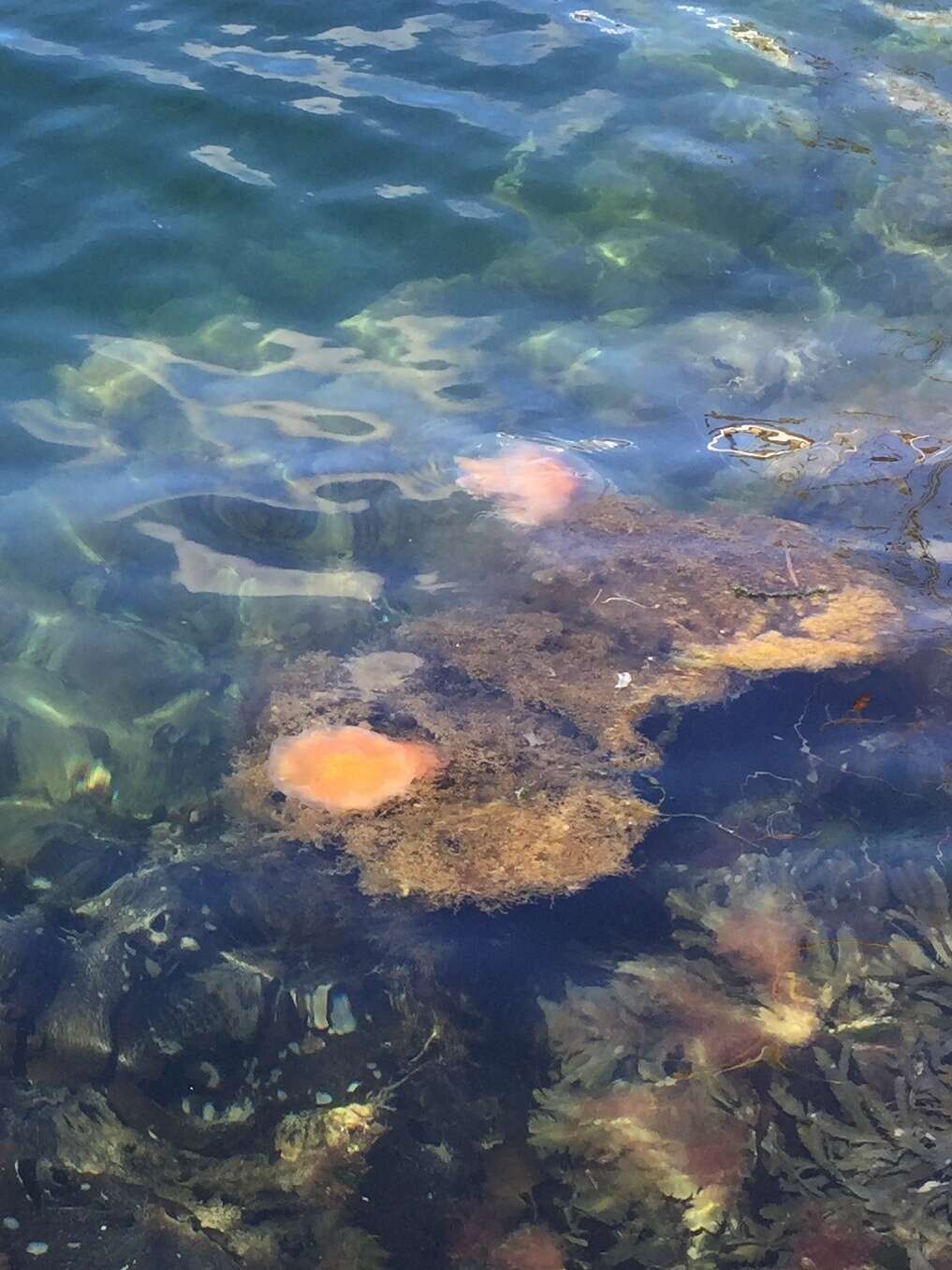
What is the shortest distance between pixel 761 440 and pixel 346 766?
2.84 m

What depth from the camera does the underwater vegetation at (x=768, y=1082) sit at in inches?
112

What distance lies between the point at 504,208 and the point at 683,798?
4313mm

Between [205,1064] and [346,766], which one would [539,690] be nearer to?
[346,766]

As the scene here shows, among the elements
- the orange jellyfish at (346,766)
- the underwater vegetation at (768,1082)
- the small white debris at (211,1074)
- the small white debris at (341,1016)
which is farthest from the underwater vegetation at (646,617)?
the small white debris at (211,1074)

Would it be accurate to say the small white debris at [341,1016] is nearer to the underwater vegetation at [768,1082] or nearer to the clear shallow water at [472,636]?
the clear shallow water at [472,636]

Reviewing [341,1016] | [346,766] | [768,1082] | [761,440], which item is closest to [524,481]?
[761,440]

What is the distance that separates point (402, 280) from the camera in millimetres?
6254

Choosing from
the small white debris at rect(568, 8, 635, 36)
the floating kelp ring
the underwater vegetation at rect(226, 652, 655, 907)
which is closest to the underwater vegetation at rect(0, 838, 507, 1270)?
the underwater vegetation at rect(226, 652, 655, 907)

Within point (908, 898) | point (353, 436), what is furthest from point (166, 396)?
point (908, 898)

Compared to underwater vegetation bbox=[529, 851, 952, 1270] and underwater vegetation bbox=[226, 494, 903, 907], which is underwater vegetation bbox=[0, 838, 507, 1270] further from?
underwater vegetation bbox=[529, 851, 952, 1270]

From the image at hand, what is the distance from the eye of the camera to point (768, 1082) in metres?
3.09

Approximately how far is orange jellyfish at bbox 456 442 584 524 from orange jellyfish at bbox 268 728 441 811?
4.80 ft

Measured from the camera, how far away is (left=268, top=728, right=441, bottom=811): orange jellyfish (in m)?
3.82

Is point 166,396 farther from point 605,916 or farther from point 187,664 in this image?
point 605,916
